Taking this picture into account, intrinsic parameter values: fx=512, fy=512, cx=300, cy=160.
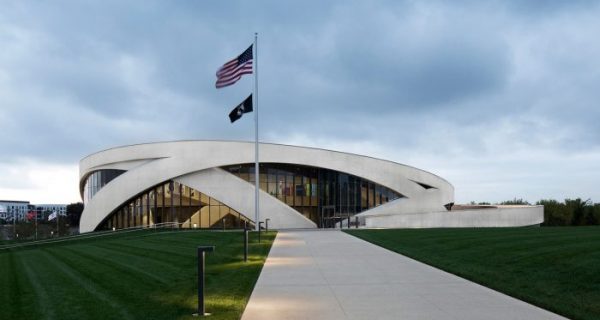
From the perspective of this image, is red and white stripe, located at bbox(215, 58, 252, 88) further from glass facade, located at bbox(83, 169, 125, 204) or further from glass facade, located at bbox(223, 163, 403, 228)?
glass facade, located at bbox(83, 169, 125, 204)

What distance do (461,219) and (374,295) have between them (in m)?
37.1

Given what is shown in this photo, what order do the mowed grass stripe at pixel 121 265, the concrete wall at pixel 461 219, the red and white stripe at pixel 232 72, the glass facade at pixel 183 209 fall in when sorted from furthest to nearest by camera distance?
the glass facade at pixel 183 209, the concrete wall at pixel 461 219, the red and white stripe at pixel 232 72, the mowed grass stripe at pixel 121 265

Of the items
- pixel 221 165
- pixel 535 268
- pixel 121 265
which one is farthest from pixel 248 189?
pixel 535 268

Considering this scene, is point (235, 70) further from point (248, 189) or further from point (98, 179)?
Result: point (98, 179)

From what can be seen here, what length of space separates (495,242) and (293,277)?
28.1ft

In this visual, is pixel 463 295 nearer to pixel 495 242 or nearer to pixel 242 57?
pixel 495 242

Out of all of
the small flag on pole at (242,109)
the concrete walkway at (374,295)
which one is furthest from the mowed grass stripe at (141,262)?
the small flag on pole at (242,109)

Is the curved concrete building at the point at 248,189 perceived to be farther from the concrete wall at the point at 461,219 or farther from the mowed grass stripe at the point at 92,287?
the mowed grass stripe at the point at 92,287

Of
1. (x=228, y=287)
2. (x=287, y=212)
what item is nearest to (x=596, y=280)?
(x=228, y=287)

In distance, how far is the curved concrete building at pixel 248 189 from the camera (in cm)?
4412

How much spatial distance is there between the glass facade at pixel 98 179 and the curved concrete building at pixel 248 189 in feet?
0.43

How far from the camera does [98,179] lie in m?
49.4

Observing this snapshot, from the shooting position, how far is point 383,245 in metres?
20.5

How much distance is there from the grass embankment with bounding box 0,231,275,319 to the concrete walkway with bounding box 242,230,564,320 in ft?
2.05
